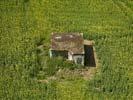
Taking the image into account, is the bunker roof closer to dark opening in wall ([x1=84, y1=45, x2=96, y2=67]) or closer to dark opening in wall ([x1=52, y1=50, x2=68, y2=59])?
dark opening in wall ([x1=52, y1=50, x2=68, y2=59])

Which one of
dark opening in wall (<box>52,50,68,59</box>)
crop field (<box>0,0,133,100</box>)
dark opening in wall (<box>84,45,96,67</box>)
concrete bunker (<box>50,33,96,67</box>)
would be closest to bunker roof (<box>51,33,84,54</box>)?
concrete bunker (<box>50,33,96,67</box>)

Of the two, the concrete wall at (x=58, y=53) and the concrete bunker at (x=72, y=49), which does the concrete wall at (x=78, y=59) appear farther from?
the concrete wall at (x=58, y=53)

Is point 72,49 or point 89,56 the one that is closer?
point 72,49

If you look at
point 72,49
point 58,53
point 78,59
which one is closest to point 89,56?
point 78,59

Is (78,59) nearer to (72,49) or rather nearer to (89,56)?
(72,49)

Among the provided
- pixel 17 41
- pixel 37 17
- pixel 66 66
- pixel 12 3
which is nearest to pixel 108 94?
pixel 66 66

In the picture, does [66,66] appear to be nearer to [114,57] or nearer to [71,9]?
[114,57]
